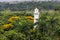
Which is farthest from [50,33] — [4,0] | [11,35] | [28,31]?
[4,0]

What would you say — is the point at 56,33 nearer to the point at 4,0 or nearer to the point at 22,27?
the point at 22,27

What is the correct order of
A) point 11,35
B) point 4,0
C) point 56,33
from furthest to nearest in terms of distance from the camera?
point 4,0 < point 56,33 < point 11,35

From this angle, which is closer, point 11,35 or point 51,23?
point 11,35

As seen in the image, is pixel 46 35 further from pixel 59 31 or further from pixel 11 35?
pixel 11 35

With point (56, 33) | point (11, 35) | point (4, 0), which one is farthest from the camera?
point (4, 0)

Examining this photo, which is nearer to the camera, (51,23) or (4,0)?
(51,23)

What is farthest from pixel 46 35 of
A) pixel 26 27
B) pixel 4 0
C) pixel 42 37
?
pixel 4 0

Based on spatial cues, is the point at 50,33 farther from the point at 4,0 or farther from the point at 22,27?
the point at 4,0

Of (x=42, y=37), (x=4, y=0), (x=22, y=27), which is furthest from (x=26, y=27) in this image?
(x=4, y=0)
